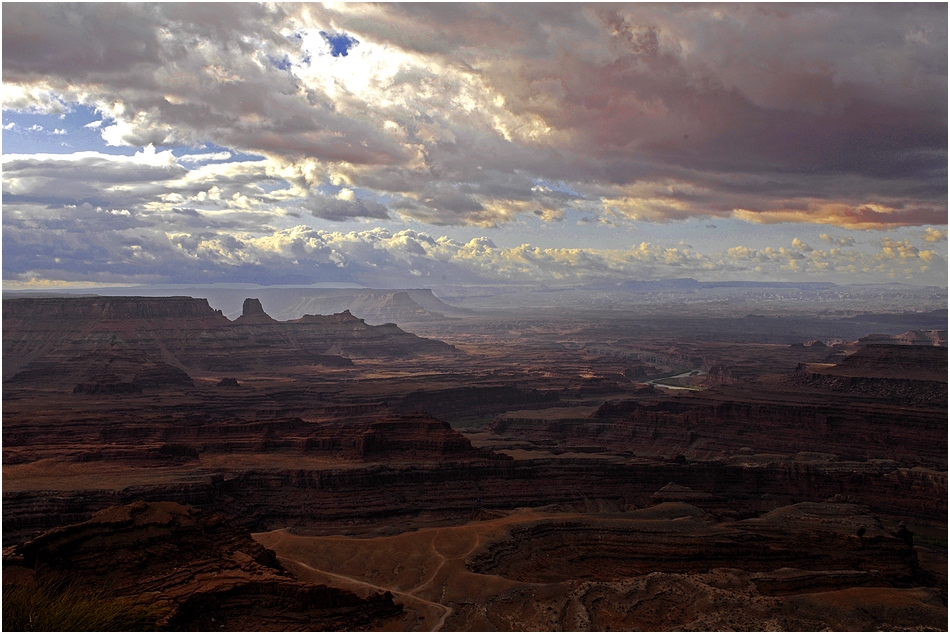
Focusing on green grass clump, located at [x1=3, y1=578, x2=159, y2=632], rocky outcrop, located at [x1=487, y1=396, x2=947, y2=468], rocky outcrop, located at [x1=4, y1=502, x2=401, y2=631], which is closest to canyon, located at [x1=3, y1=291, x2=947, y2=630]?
rocky outcrop, located at [x1=4, y1=502, x2=401, y2=631]

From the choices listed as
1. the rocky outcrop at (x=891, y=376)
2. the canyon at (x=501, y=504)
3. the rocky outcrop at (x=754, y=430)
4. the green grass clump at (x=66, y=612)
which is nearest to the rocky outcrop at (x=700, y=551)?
the canyon at (x=501, y=504)

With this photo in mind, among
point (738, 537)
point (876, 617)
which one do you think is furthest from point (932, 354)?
point (876, 617)

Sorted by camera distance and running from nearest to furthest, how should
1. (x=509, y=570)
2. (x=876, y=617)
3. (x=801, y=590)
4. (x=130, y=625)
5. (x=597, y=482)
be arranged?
1. (x=130, y=625)
2. (x=876, y=617)
3. (x=801, y=590)
4. (x=509, y=570)
5. (x=597, y=482)

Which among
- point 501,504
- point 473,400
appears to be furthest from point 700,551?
point 473,400

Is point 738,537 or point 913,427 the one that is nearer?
point 738,537

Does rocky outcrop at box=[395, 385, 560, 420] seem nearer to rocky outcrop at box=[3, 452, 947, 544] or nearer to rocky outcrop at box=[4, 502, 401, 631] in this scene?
rocky outcrop at box=[3, 452, 947, 544]

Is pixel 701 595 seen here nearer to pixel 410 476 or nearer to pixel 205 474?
pixel 410 476
